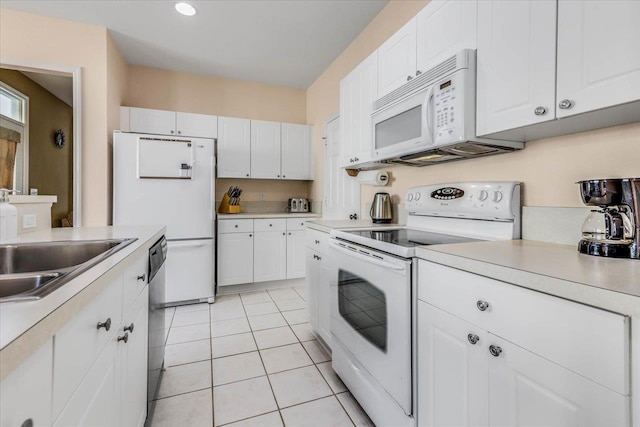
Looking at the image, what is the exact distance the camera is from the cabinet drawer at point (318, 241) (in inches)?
81.7

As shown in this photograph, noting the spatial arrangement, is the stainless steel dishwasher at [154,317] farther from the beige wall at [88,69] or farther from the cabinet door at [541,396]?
the beige wall at [88,69]

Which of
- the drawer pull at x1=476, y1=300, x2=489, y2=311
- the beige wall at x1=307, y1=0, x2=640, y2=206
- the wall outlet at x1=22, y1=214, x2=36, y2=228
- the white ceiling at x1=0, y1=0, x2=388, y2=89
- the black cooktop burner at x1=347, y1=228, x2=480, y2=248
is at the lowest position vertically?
the drawer pull at x1=476, y1=300, x2=489, y2=311

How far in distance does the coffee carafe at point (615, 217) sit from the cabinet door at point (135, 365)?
1643mm

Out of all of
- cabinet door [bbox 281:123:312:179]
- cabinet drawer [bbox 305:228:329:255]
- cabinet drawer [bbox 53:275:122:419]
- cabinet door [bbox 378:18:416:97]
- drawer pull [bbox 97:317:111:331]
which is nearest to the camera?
cabinet drawer [bbox 53:275:122:419]

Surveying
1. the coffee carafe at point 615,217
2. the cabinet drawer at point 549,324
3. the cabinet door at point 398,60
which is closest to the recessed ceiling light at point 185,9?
the cabinet door at point 398,60

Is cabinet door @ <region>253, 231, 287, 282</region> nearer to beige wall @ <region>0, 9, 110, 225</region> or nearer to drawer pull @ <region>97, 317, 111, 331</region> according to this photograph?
beige wall @ <region>0, 9, 110, 225</region>

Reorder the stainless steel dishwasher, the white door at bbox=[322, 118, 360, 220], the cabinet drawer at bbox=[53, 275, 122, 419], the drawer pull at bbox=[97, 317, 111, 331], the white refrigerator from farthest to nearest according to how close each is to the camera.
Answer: the white door at bbox=[322, 118, 360, 220]
the white refrigerator
the stainless steel dishwasher
the drawer pull at bbox=[97, 317, 111, 331]
the cabinet drawer at bbox=[53, 275, 122, 419]

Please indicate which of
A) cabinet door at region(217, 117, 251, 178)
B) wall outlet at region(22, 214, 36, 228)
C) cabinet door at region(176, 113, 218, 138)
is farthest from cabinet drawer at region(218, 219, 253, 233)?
wall outlet at region(22, 214, 36, 228)

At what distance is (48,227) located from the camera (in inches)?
74.4

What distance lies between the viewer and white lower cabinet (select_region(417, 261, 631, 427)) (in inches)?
25.2

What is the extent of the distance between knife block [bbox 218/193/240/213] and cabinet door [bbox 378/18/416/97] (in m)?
2.44

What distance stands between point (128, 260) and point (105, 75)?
112 inches

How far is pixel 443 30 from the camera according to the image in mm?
1498

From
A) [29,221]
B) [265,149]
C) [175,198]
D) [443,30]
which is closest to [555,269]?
[443,30]
